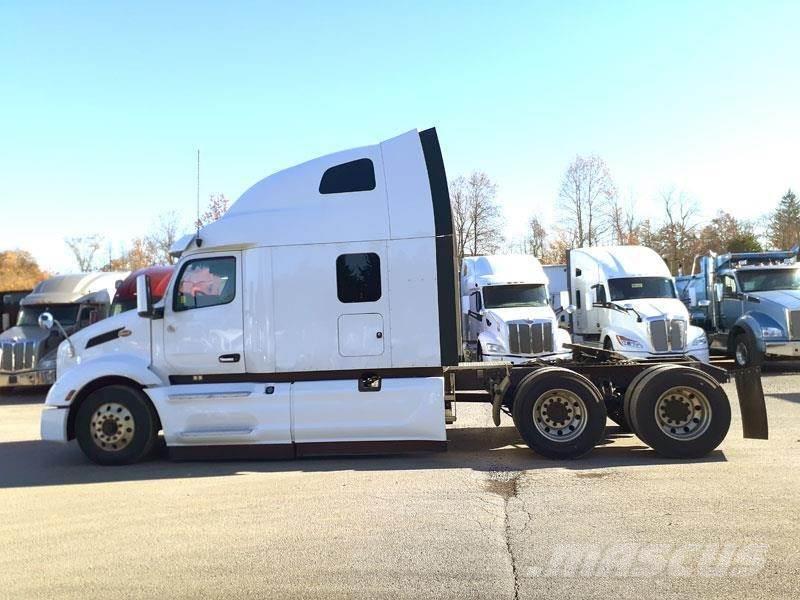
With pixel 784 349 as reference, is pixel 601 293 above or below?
above

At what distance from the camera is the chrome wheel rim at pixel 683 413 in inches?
299

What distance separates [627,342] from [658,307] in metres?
1.13

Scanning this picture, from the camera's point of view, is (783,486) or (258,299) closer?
(783,486)

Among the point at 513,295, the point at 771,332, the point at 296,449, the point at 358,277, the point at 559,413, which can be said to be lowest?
the point at 296,449

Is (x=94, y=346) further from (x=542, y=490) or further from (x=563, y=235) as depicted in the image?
(x=563, y=235)

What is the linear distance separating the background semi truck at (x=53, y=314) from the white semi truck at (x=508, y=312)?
973 centimetres

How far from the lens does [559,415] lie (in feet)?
25.2

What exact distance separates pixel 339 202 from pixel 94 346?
3668 mm

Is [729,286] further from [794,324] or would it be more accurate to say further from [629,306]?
[629,306]

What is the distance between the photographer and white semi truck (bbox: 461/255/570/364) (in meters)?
14.1

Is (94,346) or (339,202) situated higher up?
(339,202)

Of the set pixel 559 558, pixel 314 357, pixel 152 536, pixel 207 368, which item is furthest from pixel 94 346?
pixel 559 558

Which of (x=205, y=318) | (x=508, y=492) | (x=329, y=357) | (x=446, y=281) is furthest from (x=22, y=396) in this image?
(x=508, y=492)

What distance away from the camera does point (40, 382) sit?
607 inches
